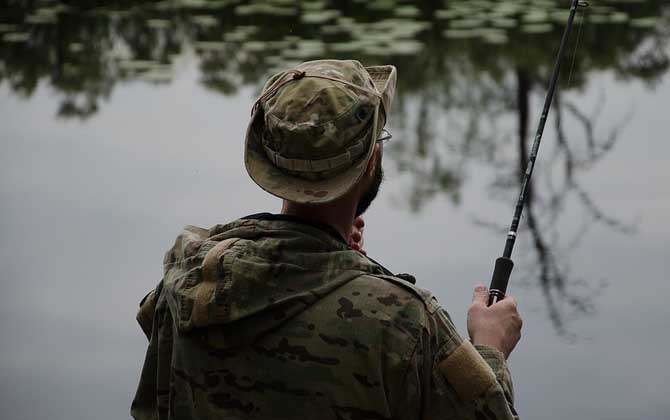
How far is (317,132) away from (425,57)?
374 cm

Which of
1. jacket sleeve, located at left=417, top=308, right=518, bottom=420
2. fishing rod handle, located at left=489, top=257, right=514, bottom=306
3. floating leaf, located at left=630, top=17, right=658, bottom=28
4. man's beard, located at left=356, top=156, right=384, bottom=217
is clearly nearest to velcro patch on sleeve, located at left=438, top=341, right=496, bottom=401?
jacket sleeve, located at left=417, top=308, right=518, bottom=420

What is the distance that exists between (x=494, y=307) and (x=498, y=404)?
22cm

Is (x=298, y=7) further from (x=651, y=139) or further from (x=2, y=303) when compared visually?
(x=2, y=303)

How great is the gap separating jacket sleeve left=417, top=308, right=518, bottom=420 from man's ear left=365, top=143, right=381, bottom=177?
8.7 inches

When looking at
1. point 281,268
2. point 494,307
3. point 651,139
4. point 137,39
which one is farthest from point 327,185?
point 137,39

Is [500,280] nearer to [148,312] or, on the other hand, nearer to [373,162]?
[373,162]

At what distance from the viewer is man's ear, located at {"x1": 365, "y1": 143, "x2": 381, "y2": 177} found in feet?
5.21

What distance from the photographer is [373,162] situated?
5.25 feet

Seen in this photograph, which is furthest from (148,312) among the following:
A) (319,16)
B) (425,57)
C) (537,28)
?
(319,16)

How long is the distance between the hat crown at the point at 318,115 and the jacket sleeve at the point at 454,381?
0.26 metres

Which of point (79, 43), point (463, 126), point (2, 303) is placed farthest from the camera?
point (79, 43)

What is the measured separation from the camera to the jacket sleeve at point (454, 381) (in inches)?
57.5

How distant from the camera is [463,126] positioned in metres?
4.70

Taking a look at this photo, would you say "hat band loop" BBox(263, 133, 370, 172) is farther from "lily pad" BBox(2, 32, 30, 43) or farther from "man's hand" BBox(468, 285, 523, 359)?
"lily pad" BBox(2, 32, 30, 43)
